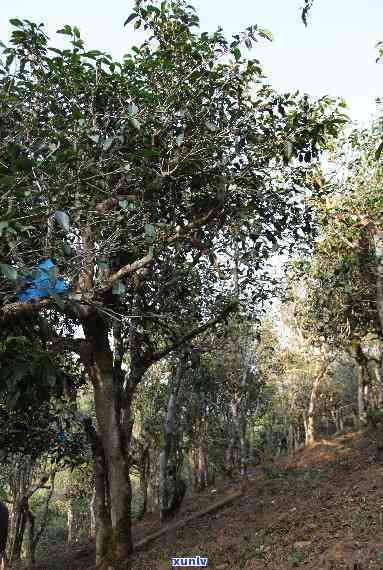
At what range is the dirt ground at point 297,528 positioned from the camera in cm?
878

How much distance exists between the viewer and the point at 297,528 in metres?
10.7

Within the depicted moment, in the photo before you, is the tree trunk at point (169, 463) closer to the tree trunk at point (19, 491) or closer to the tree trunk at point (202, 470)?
the tree trunk at point (19, 491)

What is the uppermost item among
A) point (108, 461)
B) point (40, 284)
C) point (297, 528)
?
point (40, 284)

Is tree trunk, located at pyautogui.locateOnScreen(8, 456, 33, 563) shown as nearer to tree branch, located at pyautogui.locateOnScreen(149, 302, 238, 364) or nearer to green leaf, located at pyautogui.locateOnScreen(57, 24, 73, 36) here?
tree branch, located at pyautogui.locateOnScreen(149, 302, 238, 364)

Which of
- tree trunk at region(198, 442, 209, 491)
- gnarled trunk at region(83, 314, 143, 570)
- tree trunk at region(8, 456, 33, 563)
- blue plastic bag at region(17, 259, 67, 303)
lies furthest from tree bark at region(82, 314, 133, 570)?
tree trunk at region(198, 442, 209, 491)

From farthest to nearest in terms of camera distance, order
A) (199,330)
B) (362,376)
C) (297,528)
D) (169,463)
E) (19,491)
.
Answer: (362,376)
(19,491)
(169,463)
(199,330)
(297,528)

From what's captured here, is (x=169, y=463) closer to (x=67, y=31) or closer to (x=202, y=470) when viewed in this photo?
(x=67, y=31)

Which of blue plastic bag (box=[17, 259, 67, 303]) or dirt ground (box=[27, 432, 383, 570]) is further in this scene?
dirt ground (box=[27, 432, 383, 570])

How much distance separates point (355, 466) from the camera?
1636cm

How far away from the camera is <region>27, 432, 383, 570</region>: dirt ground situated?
878 cm

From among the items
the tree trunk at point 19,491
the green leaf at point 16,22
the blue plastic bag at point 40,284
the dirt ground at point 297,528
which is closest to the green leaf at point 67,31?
the green leaf at point 16,22

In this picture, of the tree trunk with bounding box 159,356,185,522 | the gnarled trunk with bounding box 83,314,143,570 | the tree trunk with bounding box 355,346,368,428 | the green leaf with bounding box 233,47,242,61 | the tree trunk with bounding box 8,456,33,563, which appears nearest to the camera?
the green leaf with bounding box 233,47,242,61

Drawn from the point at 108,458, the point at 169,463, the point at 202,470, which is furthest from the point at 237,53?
the point at 202,470

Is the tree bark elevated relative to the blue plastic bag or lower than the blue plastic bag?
lower
